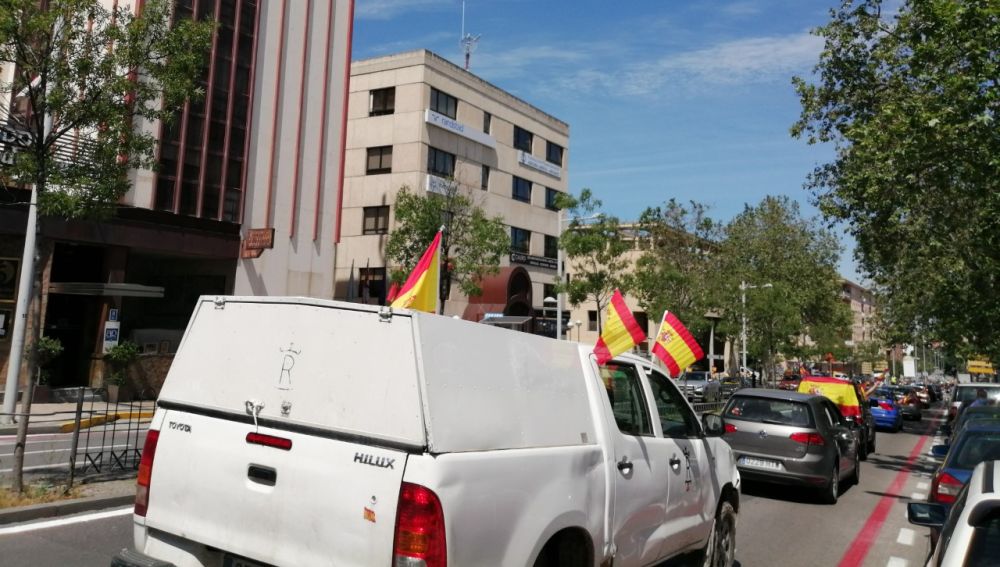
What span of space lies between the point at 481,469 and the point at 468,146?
38227 mm

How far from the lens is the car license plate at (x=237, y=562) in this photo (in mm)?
3766

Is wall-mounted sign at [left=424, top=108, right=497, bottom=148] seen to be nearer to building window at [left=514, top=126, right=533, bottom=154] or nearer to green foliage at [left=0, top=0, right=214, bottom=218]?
building window at [left=514, top=126, right=533, bottom=154]

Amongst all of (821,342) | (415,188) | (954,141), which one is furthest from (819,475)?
(821,342)

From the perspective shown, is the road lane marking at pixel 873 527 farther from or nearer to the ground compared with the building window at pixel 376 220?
nearer to the ground

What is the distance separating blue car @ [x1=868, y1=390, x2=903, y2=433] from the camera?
1074 inches

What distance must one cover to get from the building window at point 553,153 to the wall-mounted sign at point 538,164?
427 millimetres

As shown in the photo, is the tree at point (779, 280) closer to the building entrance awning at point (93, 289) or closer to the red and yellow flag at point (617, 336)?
the building entrance awning at point (93, 289)

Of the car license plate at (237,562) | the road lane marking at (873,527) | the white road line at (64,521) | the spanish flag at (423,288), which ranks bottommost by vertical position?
the road lane marking at (873,527)

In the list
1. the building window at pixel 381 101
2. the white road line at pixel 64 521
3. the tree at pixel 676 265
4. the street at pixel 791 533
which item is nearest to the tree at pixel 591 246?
the tree at pixel 676 265

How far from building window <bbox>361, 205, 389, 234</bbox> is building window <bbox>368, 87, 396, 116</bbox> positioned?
5053 millimetres

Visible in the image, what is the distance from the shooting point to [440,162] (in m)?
39.0

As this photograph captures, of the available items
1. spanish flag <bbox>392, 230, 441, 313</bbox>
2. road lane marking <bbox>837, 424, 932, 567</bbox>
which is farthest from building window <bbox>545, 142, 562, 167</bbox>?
spanish flag <bbox>392, 230, 441, 313</bbox>

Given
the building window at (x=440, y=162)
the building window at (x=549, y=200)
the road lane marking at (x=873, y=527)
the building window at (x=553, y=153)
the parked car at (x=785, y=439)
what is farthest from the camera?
the building window at (x=553, y=153)

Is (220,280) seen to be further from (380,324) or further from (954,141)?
(380,324)
